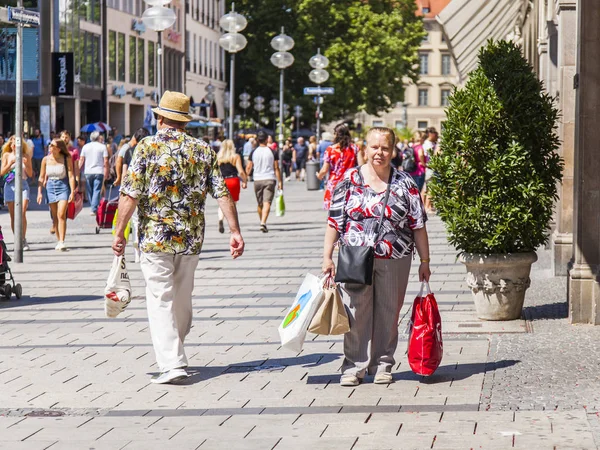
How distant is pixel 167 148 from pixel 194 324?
288cm

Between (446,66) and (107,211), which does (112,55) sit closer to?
(107,211)

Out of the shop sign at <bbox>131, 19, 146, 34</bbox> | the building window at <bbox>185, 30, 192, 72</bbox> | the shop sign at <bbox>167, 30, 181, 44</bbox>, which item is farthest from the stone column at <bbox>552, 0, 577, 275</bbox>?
the building window at <bbox>185, 30, 192, 72</bbox>

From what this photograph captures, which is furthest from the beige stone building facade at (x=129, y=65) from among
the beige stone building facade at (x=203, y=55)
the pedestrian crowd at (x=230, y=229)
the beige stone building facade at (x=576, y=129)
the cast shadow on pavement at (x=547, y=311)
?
the pedestrian crowd at (x=230, y=229)

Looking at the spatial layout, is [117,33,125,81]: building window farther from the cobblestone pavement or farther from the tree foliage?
the cobblestone pavement

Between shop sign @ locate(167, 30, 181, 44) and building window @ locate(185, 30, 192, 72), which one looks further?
building window @ locate(185, 30, 192, 72)

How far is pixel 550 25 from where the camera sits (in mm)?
17781

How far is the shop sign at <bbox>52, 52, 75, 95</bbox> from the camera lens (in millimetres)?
46281

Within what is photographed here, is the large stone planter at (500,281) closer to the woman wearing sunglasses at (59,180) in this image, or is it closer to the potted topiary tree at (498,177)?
the potted topiary tree at (498,177)

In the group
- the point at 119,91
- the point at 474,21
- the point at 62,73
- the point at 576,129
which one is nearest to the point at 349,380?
the point at 576,129

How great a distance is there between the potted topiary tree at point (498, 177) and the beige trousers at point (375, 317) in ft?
8.26

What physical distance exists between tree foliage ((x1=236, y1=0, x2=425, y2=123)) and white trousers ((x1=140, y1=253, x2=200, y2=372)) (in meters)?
58.2

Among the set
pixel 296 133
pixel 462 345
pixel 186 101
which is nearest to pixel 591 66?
pixel 462 345

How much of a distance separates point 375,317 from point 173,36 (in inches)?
2401

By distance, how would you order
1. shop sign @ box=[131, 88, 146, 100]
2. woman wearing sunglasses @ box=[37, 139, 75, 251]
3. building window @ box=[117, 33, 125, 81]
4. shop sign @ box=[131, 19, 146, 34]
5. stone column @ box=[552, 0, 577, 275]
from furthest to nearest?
shop sign @ box=[131, 88, 146, 100] < shop sign @ box=[131, 19, 146, 34] < building window @ box=[117, 33, 125, 81] < woman wearing sunglasses @ box=[37, 139, 75, 251] < stone column @ box=[552, 0, 577, 275]
